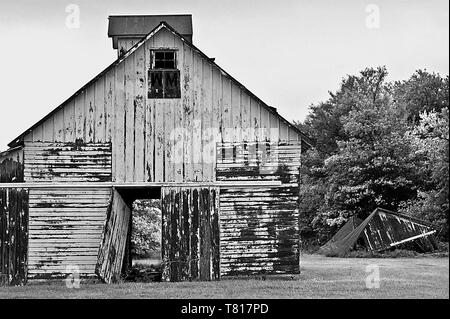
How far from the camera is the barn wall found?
2416 cm

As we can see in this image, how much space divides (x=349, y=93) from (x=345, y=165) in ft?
37.4

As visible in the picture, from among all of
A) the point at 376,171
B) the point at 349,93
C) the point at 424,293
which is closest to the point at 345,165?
the point at 376,171

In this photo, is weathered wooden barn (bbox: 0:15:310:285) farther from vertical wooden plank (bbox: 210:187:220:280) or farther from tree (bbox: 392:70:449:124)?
tree (bbox: 392:70:449:124)

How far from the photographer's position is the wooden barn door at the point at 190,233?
2391 centimetres

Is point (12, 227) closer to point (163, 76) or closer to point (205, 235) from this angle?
point (205, 235)

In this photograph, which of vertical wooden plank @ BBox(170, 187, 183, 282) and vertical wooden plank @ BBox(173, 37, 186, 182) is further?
vertical wooden plank @ BBox(173, 37, 186, 182)

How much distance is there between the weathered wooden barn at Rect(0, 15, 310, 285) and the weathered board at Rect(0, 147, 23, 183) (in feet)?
0.10

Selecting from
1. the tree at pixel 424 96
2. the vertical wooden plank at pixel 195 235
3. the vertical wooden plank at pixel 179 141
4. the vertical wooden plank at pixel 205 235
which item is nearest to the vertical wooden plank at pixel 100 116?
the vertical wooden plank at pixel 179 141

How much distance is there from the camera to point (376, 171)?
5116 cm

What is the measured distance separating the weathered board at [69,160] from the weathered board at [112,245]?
91 cm

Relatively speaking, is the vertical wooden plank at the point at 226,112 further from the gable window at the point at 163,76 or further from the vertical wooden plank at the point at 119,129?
the vertical wooden plank at the point at 119,129

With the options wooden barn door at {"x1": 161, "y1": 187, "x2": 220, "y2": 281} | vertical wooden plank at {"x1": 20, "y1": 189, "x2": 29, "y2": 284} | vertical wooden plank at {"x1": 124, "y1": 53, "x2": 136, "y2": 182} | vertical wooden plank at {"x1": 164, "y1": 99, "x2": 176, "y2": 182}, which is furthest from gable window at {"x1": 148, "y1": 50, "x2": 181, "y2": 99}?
vertical wooden plank at {"x1": 20, "y1": 189, "x2": 29, "y2": 284}
